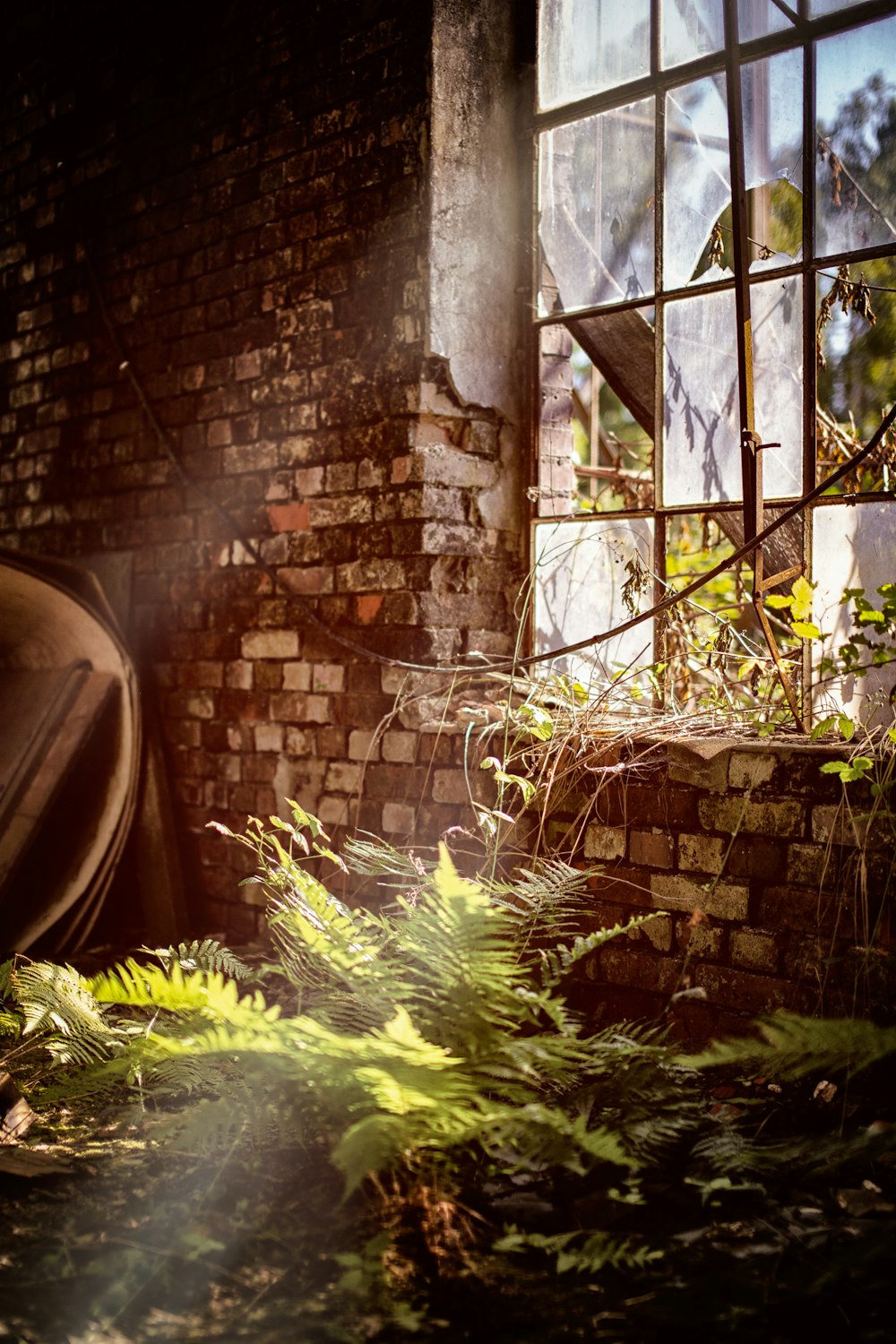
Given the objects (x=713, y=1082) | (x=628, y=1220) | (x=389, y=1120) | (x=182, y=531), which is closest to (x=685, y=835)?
(x=713, y=1082)

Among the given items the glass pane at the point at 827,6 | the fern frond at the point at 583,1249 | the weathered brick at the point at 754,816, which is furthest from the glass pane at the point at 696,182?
the fern frond at the point at 583,1249

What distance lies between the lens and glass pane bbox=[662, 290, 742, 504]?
311 cm

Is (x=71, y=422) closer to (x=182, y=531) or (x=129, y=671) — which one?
(x=182, y=531)

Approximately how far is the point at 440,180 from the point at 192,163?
123 centimetres

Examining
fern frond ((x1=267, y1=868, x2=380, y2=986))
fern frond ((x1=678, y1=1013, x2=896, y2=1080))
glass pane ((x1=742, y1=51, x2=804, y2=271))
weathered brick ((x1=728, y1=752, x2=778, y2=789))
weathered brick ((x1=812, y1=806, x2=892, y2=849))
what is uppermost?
glass pane ((x1=742, y1=51, x2=804, y2=271))

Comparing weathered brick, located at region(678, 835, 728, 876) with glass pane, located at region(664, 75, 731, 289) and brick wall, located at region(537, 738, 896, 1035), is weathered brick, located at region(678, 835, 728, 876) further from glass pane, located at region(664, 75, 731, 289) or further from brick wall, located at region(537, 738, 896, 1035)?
glass pane, located at region(664, 75, 731, 289)

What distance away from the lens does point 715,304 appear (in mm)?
3131

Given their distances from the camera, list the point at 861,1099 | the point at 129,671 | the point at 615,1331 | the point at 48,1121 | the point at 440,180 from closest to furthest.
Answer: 1. the point at 615,1331
2. the point at 861,1099
3. the point at 48,1121
4. the point at 440,180
5. the point at 129,671

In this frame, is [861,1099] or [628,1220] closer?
[628,1220]

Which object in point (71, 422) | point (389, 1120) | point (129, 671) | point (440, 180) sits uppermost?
point (440, 180)

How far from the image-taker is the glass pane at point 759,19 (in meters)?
2.97

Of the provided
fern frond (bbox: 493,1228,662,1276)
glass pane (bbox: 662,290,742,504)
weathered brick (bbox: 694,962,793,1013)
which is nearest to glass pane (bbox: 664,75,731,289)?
glass pane (bbox: 662,290,742,504)

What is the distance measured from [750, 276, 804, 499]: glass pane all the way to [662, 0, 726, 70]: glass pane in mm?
702

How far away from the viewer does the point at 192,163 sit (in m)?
4.06
